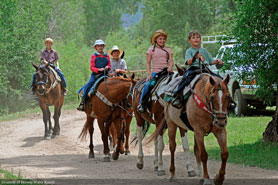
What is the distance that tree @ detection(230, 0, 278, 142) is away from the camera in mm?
13153

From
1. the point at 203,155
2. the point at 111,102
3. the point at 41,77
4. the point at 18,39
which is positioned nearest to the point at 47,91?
the point at 41,77

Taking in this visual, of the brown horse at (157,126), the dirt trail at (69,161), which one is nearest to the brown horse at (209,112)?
the dirt trail at (69,161)

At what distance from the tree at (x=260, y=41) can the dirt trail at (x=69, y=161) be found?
2.56m

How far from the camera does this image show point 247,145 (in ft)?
47.1

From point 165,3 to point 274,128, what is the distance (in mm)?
39671

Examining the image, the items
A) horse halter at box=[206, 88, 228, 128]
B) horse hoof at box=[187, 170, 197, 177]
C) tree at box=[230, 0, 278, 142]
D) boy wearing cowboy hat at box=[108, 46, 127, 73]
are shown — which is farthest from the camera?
boy wearing cowboy hat at box=[108, 46, 127, 73]

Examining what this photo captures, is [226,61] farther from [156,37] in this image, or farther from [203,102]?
[203,102]

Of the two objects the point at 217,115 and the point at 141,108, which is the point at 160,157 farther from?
the point at 217,115

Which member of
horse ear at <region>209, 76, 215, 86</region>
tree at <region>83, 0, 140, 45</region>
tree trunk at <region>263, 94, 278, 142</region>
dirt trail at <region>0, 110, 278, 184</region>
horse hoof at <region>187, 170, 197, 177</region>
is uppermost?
tree at <region>83, 0, 140, 45</region>

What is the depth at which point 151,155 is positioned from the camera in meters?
14.1

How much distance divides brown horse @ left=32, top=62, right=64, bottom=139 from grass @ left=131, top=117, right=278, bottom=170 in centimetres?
283

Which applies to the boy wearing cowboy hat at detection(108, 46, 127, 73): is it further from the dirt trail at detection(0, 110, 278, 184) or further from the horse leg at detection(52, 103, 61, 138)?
the horse leg at detection(52, 103, 61, 138)

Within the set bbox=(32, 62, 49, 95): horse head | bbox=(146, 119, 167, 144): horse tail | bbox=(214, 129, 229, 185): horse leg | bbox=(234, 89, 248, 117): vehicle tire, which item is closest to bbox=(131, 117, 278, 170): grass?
bbox=(234, 89, 248, 117): vehicle tire

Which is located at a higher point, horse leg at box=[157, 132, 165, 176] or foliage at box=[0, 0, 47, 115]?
foliage at box=[0, 0, 47, 115]
